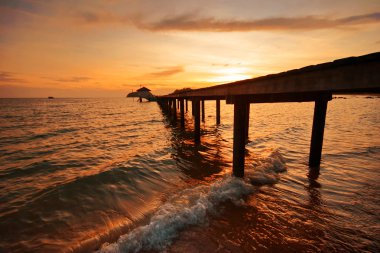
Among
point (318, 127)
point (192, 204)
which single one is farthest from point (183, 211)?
point (318, 127)

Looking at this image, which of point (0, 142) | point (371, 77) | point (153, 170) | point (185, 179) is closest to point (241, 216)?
point (185, 179)

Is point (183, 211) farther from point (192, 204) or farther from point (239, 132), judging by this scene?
point (239, 132)

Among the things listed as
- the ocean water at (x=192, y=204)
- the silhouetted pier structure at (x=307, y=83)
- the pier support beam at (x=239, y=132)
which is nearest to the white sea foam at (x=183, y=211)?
the ocean water at (x=192, y=204)

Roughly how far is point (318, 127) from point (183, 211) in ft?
17.3

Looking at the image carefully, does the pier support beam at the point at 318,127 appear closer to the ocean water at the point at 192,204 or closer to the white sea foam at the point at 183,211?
the ocean water at the point at 192,204

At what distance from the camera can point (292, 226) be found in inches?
166

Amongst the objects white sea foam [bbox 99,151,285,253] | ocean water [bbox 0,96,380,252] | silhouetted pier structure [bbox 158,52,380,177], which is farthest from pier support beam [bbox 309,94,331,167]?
white sea foam [bbox 99,151,285,253]

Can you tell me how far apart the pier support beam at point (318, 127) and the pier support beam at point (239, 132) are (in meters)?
2.79

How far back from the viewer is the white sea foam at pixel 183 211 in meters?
3.83

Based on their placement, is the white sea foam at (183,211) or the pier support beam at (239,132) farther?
the pier support beam at (239,132)

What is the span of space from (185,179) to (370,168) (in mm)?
6451

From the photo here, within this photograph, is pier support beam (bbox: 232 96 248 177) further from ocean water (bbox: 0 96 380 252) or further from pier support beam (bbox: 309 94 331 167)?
pier support beam (bbox: 309 94 331 167)

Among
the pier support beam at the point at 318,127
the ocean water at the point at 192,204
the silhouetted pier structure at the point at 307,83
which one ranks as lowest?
the ocean water at the point at 192,204

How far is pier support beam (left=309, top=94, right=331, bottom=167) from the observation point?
6.93 metres
